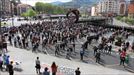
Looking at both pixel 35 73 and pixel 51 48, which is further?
pixel 51 48

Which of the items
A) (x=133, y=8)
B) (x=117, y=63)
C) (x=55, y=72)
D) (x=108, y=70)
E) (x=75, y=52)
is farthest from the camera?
(x=133, y=8)

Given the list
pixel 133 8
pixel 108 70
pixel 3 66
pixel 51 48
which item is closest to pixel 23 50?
pixel 51 48

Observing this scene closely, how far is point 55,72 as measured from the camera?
20.8 m

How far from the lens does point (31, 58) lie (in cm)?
2872

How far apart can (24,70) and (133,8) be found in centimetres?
13761

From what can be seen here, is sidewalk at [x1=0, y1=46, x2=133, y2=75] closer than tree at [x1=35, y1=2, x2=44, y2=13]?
Yes

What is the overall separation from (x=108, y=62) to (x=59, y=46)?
286 inches

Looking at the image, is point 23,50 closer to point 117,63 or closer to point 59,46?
point 59,46

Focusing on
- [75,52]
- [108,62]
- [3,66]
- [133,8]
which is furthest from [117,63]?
[133,8]

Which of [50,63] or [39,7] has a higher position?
[50,63]

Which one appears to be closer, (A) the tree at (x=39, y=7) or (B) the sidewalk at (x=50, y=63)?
(B) the sidewalk at (x=50, y=63)

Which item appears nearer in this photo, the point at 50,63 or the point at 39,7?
the point at 50,63

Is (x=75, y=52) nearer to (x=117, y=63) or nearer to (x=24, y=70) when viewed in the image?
(x=117, y=63)

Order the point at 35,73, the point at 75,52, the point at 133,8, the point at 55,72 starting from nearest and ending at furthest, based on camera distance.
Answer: the point at 55,72, the point at 35,73, the point at 75,52, the point at 133,8
